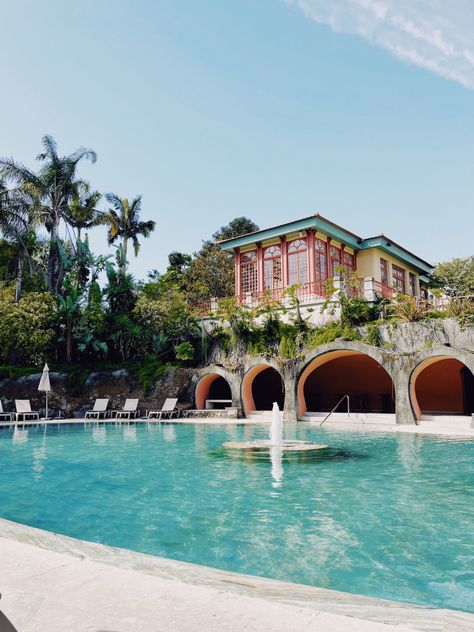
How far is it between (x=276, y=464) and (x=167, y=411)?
1358 cm

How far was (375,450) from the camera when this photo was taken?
11.4 metres

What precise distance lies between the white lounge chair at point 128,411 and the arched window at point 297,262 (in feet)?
32.6

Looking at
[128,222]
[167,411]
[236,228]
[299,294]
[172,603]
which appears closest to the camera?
[172,603]

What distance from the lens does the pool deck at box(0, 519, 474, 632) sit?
247 cm

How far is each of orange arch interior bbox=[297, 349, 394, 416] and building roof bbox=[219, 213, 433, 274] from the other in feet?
20.5

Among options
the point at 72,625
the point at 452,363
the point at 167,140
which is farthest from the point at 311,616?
the point at 452,363

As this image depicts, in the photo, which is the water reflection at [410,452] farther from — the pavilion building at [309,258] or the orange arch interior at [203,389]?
the orange arch interior at [203,389]

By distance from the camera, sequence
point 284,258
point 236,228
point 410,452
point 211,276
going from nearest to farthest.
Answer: point 410,452 → point 284,258 → point 211,276 → point 236,228

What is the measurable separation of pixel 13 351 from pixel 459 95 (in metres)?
24.0

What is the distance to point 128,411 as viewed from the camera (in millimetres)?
22344

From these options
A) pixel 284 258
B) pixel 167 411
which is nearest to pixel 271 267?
pixel 284 258

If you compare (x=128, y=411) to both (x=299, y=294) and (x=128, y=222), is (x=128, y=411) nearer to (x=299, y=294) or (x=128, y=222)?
(x=299, y=294)

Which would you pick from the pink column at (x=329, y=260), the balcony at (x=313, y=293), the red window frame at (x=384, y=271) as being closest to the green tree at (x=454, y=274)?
the red window frame at (x=384, y=271)

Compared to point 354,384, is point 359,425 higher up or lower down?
lower down
